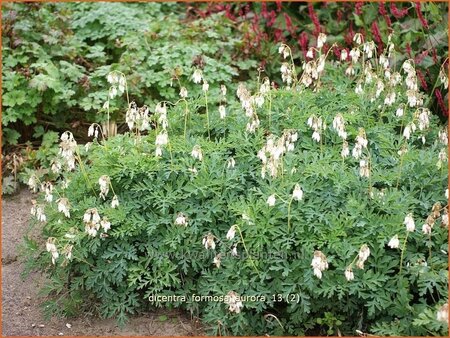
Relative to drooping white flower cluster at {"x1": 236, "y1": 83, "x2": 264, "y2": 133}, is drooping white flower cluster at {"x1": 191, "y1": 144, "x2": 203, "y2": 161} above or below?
below

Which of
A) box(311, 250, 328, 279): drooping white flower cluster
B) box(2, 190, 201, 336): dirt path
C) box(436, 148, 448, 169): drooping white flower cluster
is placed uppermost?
box(436, 148, 448, 169): drooping white flower cluster

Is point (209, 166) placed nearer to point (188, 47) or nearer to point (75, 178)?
point (75, 178)

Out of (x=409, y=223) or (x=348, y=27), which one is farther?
(x=348, y=27)

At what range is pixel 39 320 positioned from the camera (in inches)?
187

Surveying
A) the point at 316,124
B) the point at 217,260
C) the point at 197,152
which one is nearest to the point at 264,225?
the point at 217,260

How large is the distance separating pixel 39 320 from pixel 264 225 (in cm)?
174

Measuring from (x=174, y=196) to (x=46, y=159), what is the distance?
2375mm

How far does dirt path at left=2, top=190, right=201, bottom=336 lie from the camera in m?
4.56

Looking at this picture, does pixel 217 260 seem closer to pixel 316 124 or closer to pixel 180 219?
pixel 180 219

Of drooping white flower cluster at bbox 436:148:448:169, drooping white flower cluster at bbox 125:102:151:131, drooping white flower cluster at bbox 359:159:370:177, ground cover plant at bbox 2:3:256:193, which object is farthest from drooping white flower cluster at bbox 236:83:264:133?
ground cover plant at bbox 2:3:256:193

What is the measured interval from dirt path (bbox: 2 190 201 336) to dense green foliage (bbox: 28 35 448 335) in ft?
0.34

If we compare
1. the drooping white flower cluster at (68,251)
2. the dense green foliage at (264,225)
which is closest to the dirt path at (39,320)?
the dense green foliage at (264,225)

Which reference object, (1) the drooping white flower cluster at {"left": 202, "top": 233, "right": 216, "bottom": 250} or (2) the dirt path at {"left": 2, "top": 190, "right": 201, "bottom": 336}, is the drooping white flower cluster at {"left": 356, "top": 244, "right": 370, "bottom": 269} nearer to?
(1) the drooping white flower cluster at {"left": 202, "top": 233, "right": 216, "bottom": 250}

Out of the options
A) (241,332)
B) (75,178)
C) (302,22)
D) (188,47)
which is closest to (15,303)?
(75,178)
